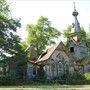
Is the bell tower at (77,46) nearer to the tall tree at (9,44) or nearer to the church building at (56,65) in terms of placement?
the church building at (56,65)

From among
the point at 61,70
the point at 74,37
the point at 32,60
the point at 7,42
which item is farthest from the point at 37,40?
the point at 7,42

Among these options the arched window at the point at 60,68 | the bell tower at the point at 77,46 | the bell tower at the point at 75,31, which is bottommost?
the arched window at the point at 60,68

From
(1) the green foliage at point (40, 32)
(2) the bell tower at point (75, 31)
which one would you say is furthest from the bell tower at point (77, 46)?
(1) the green foliage at point (40, 32)

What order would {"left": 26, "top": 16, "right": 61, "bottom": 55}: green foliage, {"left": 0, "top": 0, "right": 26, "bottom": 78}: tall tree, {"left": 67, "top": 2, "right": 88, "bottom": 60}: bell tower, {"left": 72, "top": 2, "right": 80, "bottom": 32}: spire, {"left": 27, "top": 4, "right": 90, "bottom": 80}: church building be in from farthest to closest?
1. {"left": 26, "top": 16, "right": 61, "bottom": 55}: green foliage
2. {"left": 72, "top": 2, "right": 80, "bottom": 32}: spire
3. {"left": 67, "top": 2, "right": 88, "bottom": 60}: bell tower
4. {"left": 27, "top": 4, "right": 90, "bottom": 80}: church building
5. {"left": 0, "top": 0, "right": 26, "bottom": 78}: tall tree

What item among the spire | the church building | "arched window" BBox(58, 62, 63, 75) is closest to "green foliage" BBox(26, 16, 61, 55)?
the spire

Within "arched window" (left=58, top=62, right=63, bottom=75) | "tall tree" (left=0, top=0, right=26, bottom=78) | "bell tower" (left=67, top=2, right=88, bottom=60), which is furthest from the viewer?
"bell tower" (left=67, top=2, right=88, bottom=60)

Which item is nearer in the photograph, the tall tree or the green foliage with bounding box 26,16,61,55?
the tall tree

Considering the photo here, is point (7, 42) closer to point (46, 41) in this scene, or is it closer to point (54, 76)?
point (54, 76)

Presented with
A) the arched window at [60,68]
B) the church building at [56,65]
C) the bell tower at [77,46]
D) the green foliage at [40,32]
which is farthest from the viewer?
the green foliage at [40,32]

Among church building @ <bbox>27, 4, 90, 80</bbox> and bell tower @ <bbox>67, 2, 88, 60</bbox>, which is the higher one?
bell tower @ <bbox>67, 2, 88, 60</bbox>

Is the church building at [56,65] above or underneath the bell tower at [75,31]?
underneath

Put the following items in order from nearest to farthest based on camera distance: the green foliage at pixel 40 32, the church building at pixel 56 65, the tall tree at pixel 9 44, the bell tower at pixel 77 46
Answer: the tall tree at pixel 9 44 < the church building at pixel 56 65 < the bell tower at pixel 77 46 < the green foliage at pixel 40 32

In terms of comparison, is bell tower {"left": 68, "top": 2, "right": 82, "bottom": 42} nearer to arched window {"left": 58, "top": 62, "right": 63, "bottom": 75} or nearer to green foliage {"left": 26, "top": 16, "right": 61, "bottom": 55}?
green foliage {"left": 26, "top": 16, "right": 61, "bottom": 55}

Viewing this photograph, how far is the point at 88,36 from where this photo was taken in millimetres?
77312
